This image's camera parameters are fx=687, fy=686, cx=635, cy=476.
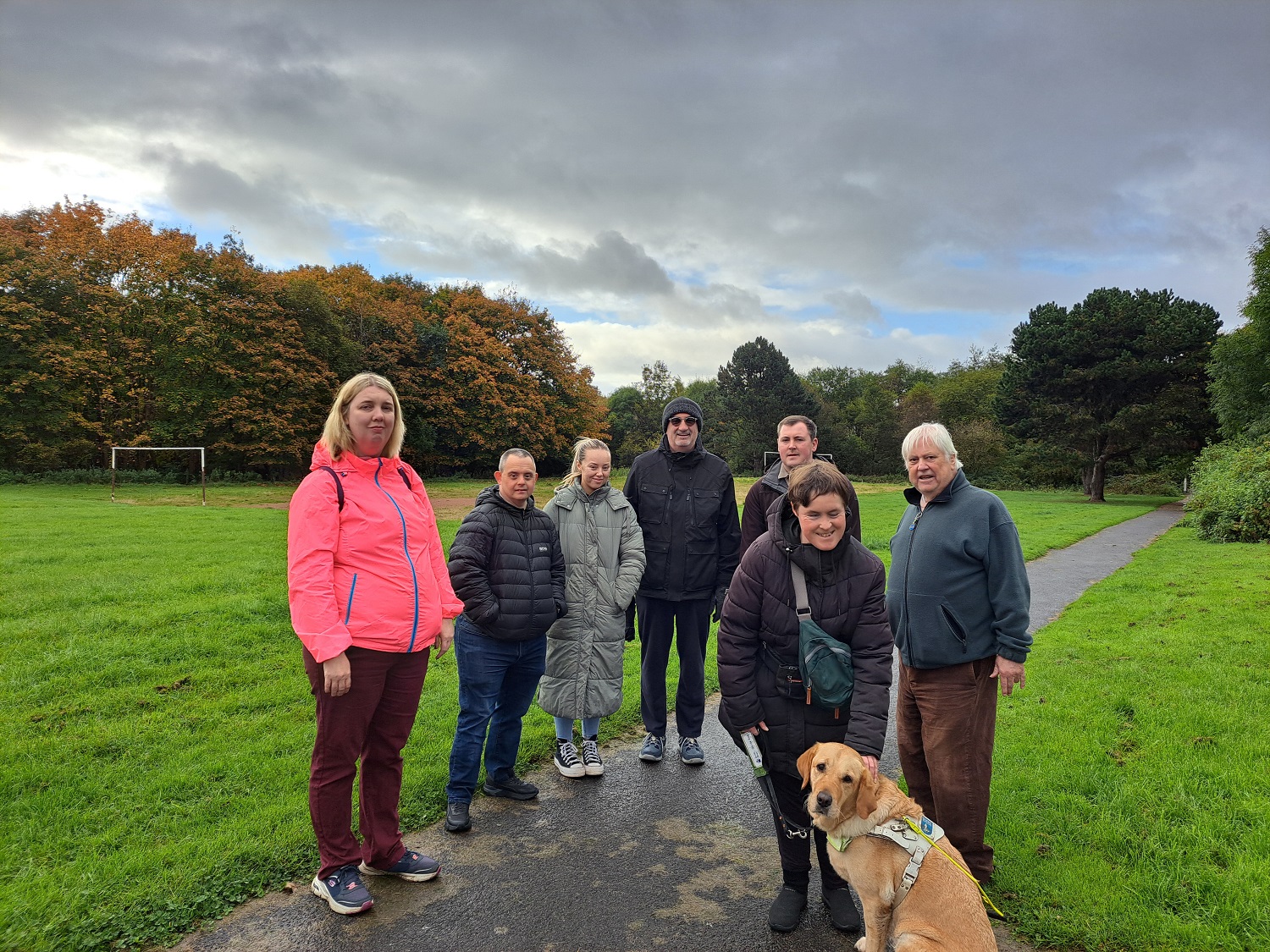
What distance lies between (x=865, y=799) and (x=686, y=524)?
2.59 metres

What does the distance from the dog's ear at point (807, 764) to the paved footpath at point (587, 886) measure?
0.82 metres


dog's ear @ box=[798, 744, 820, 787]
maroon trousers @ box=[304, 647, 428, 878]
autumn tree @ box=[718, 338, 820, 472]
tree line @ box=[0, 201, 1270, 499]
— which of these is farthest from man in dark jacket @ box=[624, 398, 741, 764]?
autumn tree @ box=[718, 338, 820, 472]

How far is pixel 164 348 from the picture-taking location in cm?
3369

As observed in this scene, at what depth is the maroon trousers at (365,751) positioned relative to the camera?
3260 millimetres

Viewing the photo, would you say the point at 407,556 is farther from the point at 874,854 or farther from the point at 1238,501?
the point at 1238,501

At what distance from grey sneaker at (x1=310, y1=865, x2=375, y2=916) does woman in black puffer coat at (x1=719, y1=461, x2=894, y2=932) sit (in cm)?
194

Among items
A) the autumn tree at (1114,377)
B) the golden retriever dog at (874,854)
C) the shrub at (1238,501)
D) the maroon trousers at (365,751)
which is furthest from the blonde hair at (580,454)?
the autumn tree at (1114,377)

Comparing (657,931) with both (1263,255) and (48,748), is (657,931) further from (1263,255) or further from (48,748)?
(1263,255)

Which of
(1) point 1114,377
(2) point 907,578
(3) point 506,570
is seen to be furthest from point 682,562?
(1) point 1114,377

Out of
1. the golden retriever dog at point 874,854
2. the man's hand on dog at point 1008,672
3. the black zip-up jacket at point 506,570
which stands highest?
the black zip-up jacket at point 506,570

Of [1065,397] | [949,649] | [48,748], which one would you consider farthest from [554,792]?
[1065,397]

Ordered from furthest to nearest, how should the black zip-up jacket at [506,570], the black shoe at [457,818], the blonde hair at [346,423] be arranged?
the black zip-up jacket at [506,570] < the black shoe at [457,818] < the blonde hair at [346,423]

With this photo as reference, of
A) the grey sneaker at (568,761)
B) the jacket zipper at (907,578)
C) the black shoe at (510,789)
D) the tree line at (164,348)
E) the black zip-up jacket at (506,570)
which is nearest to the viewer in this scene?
the jacket zipper at (907,578)

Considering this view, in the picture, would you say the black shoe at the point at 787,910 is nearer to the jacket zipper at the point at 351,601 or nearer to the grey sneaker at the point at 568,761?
the grey sneaker at the point at 568,761
